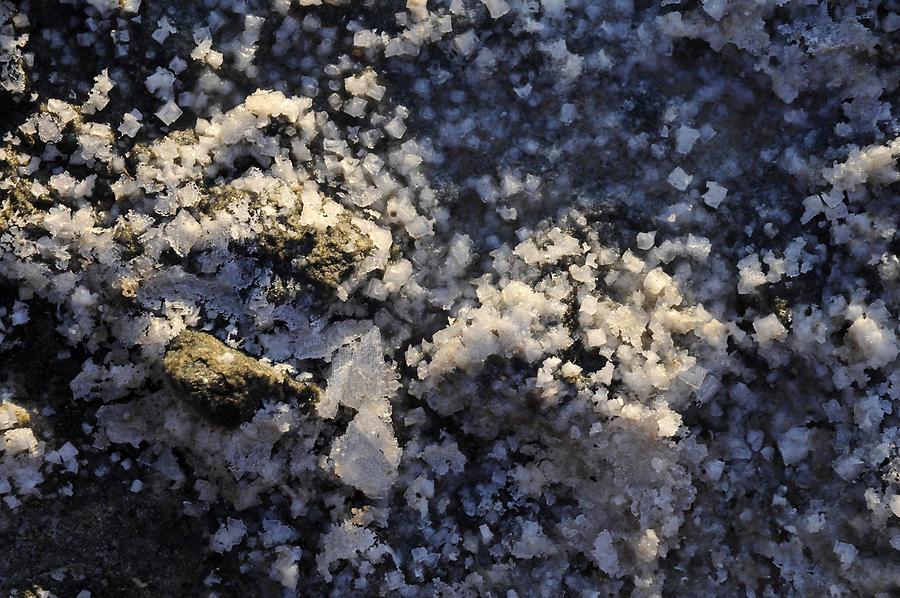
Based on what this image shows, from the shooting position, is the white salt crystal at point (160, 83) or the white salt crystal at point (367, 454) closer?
the white salt crystal at point (367, 454)

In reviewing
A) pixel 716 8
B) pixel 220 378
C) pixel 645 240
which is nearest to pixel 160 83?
pixel 220 378

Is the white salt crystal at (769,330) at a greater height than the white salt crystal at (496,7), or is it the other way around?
the white salt crystal at (496,7)

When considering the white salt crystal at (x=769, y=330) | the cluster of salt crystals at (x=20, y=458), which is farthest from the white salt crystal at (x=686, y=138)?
the cluster of salt crystals at (x=20, y=458)

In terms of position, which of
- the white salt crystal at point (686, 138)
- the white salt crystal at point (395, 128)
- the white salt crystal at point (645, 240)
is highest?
the white salt crystal at point (395, 128)

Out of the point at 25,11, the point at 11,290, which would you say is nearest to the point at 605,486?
the point at 11,290

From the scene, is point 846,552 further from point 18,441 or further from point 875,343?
point 18,441

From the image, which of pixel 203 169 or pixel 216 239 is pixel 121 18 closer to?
pixel 203 169

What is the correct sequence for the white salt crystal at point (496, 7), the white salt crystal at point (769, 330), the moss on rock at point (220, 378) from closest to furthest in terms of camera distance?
the moss on rock at point (220, 378), the white salt crystal at point (769, 330), the white salt crystal at point (496, 7)

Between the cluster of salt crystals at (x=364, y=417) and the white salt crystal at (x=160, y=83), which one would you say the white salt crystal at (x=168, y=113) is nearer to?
the white salt crystal at (x=160, y=83)

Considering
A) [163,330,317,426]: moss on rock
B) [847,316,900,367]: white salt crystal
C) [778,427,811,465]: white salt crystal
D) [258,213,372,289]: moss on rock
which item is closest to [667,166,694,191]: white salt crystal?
[847,316,900,367]: white salt crystal
